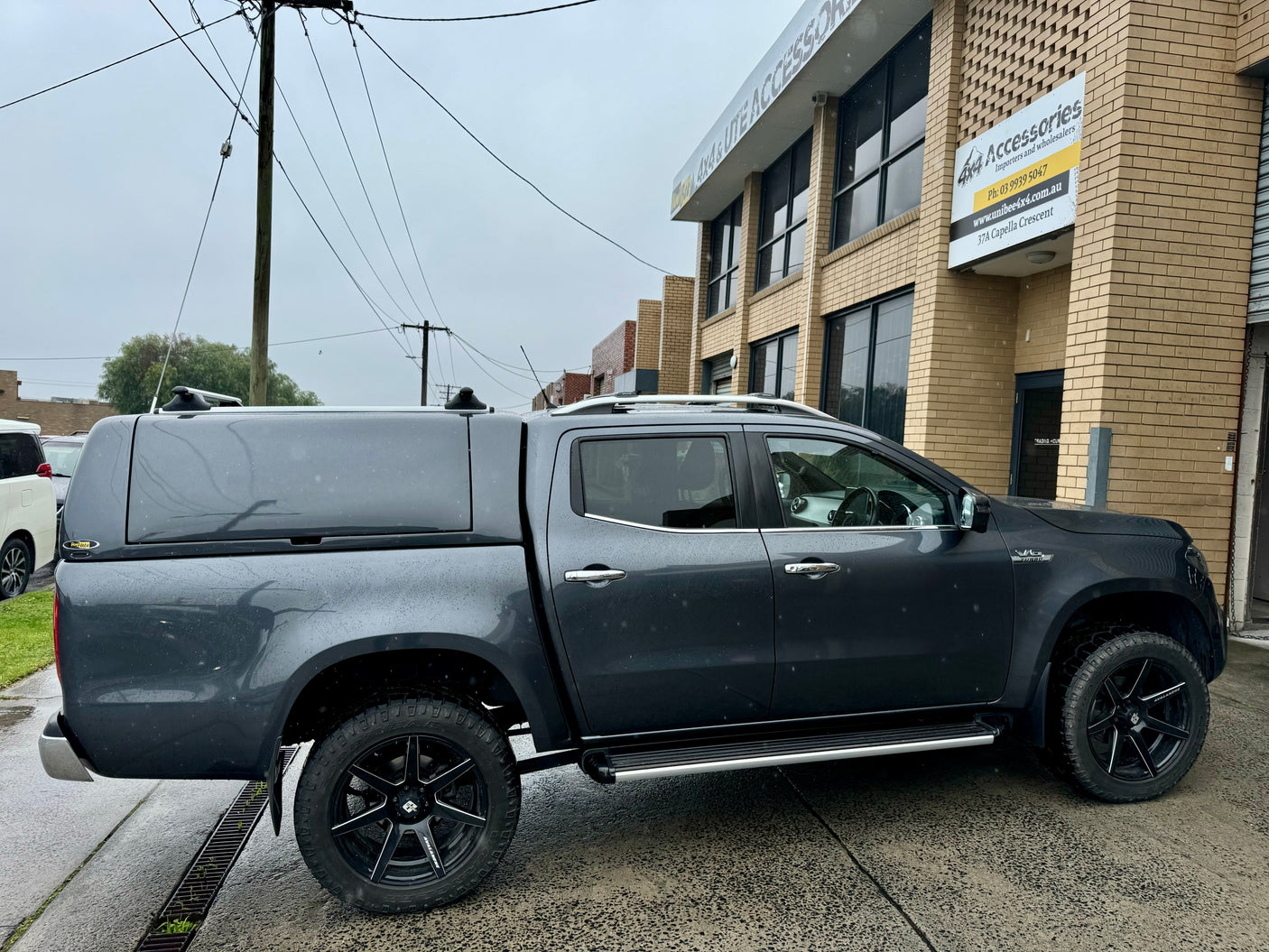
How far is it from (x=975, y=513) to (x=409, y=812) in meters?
2.57

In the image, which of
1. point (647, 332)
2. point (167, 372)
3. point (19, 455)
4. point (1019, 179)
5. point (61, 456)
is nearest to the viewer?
point (1019, 179)

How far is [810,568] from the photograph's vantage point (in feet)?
11.0

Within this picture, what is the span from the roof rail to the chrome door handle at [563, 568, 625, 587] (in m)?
0.69

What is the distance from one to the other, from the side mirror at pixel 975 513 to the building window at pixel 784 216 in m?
9.50

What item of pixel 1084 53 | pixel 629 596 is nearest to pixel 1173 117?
pixel 1084 53

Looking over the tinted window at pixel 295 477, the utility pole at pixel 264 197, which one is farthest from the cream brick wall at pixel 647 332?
the tinted window at pixel 295 477

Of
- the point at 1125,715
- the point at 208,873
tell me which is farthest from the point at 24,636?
the point at 1125,715

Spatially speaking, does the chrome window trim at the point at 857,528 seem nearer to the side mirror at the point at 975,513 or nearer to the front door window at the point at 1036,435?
the side mirror at the point at 975,513

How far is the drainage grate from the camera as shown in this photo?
2793 mm

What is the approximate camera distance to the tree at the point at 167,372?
219 ft

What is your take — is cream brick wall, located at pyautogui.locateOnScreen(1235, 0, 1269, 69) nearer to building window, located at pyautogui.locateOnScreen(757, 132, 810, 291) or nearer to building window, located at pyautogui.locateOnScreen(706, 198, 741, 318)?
building window, located at pyautogui.locateOnScreen(757, 132, 810, 291)

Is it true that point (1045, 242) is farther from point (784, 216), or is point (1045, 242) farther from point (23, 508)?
point (23, 508)

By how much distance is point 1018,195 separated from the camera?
7.19 metres

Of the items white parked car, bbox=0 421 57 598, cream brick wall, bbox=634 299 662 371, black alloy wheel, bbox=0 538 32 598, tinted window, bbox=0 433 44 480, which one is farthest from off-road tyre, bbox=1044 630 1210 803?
cream brick wall, bbox=634 299 662 371
